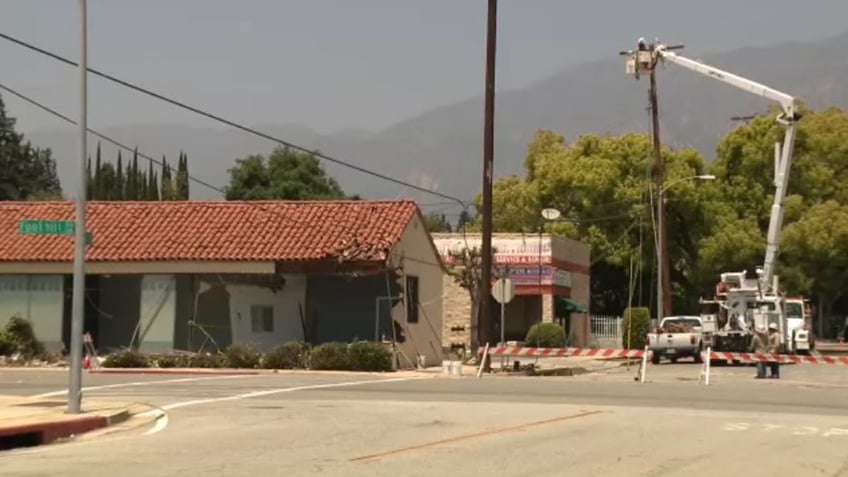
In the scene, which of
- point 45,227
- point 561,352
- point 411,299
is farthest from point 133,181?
point 45,227

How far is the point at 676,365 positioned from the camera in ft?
136

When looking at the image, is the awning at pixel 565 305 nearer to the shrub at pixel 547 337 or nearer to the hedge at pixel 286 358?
the shrub at pixel 547 337

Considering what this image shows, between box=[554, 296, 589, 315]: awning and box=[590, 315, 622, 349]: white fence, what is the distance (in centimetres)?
325

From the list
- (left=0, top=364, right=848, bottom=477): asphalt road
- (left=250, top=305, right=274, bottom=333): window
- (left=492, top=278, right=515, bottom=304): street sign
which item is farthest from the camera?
(left=250, top=305, right=274, bottom=333): window

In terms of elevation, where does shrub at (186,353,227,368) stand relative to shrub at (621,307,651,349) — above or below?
below

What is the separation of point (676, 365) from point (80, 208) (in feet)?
89.4

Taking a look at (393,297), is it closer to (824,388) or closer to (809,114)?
(824,388)

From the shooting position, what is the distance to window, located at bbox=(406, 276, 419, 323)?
121ft

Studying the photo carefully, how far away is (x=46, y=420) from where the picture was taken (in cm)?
1689

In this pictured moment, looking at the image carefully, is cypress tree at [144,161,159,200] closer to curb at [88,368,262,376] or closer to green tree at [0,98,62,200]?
green tree at [0,98,62,200]

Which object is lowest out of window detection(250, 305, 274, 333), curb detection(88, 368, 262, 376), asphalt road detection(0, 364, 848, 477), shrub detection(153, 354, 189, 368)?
curb detection(88, 368, 262, 376)

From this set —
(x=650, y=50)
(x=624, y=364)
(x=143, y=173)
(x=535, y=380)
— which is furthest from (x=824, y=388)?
(x=143, y=173)

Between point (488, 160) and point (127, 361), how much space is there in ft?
38.7

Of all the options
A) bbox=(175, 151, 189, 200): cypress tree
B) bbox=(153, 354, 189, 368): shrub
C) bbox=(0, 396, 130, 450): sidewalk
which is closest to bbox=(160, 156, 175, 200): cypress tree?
bbox=(175, 151, 189, 200): cypress tree
